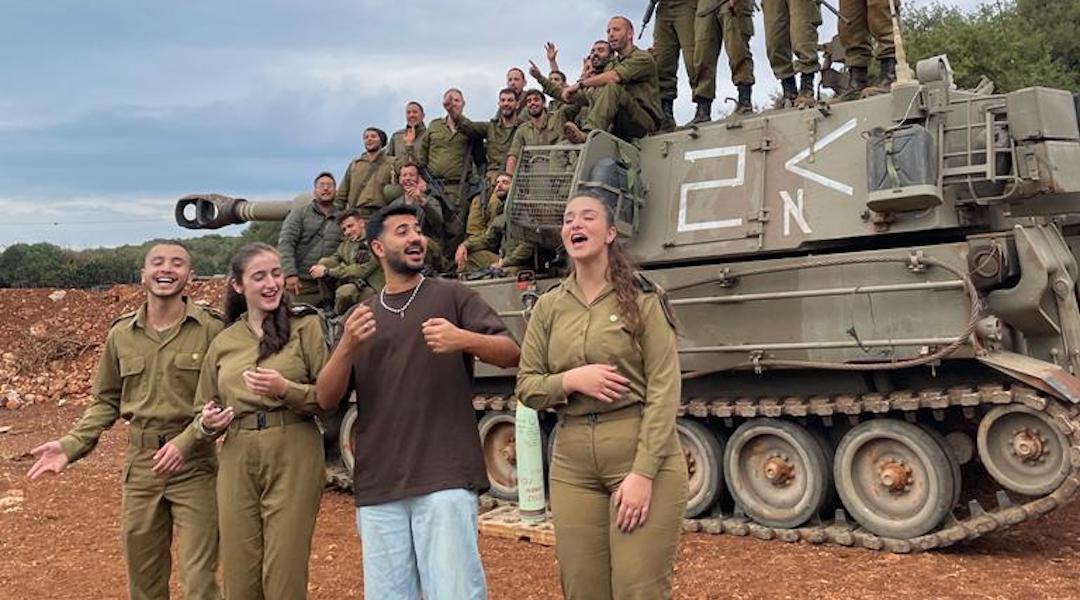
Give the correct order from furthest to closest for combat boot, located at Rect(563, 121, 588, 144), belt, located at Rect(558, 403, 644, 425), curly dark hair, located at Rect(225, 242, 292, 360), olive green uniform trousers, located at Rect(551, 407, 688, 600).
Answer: combat boot, located at Rect(563, 121, 588, 144)
curly dark hair, located at Rect(225, 242, 292, 360)
belt, located at Rect(558, 403, 644, 425)
olive green uniform trousers, located at Rect(551, 407, 688, 600)

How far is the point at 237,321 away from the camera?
4543mm

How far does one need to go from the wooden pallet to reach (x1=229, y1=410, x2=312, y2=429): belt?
369cm

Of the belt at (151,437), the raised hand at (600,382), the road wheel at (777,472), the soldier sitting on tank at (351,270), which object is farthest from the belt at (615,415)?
the soldier sitting on tank at (351,270)

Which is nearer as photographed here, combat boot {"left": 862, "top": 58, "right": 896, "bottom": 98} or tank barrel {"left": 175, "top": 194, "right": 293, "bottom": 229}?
combat boot {"left": 862, "top": 58, "right": 896, "bottom": 98}

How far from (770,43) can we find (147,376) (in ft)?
22.3

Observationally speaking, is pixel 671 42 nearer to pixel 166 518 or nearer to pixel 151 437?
pixel 151 437

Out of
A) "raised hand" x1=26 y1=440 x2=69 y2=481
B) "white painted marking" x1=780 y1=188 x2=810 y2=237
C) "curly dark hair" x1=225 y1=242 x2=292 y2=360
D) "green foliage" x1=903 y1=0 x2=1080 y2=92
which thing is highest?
"green foliage" x1=903 y1=0 x2=1080 y2=92

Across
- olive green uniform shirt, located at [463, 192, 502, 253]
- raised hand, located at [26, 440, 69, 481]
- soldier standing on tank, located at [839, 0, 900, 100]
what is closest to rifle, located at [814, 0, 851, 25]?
soldier standing on tank, located at [839, 0, 900, 100]

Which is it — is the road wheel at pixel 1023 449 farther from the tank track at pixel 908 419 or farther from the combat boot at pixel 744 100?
the combat boot at pixel 744 100

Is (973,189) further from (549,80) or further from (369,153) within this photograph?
(369,153)

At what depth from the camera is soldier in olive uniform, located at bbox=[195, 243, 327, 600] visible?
4.20 meters

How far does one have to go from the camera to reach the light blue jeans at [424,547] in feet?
12.4

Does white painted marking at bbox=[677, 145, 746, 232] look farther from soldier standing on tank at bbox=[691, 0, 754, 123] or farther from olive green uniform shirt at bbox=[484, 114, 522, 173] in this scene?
olive green uniform shirt at bbox=[484, 114, 522, 173]

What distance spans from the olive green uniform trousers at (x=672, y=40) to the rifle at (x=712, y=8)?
0.31 meters
